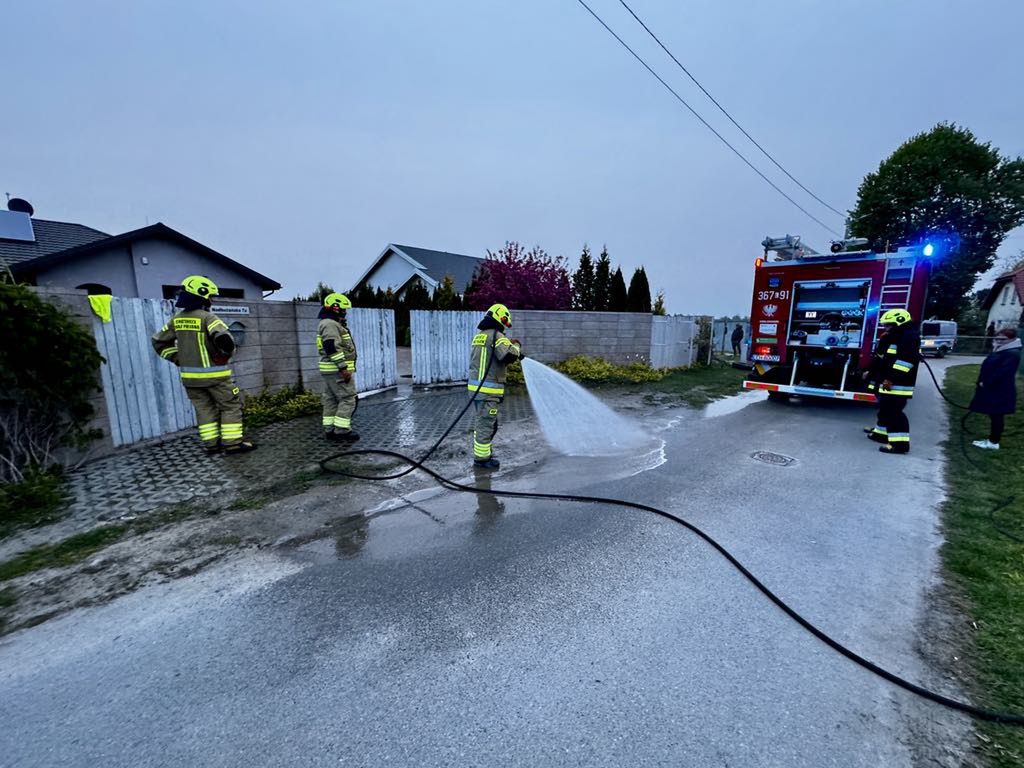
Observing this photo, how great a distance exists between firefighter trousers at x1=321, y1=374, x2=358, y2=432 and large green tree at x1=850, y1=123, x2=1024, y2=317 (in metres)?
32.0

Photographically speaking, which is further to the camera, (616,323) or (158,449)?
(616,323)

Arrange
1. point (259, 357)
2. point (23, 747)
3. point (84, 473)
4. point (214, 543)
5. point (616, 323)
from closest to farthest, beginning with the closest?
point (23, 747) < point (214, 543) < point (84, 473) < point (259, 357) < point (616, 323)

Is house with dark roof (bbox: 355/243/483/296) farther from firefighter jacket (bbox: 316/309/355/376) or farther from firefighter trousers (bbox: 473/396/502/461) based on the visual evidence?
firefighter trousers (bbox: 473/396/502/461)

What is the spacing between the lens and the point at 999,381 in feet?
20.2

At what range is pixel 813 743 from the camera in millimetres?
1923

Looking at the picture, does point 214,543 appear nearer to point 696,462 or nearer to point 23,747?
point 23,747

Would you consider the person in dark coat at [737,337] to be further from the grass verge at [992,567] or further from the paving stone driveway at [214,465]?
the paving stone driveway at [214,465]

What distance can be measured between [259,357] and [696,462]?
687 centimetres

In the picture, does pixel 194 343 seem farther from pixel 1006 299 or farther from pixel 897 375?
pixel 1006 299

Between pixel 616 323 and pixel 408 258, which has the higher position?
pixel 408 258

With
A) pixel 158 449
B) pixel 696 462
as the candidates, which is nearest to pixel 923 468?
pixel 696 462

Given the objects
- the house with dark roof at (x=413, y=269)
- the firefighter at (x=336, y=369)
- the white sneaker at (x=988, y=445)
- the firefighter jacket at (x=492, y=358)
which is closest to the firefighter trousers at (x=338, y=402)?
the firefighter at (x=336, y=369)

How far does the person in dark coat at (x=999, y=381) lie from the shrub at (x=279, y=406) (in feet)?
33.3

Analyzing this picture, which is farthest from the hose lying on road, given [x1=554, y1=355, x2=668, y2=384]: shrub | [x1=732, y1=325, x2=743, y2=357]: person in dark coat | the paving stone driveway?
[x1=732, y1=325, x2=743, y2=357]: person in dark coat
